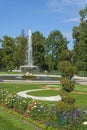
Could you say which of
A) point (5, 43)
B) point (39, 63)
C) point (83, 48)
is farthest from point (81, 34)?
point (5, 43)

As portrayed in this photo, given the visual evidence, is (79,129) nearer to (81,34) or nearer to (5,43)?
(81,34)

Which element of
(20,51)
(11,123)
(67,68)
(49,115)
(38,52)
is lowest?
(11,123)

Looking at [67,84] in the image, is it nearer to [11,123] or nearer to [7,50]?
[11,123]

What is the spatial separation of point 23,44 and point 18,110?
311 ft

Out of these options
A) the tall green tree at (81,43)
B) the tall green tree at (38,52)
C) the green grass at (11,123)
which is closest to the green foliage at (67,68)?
the green grass at (11,123)

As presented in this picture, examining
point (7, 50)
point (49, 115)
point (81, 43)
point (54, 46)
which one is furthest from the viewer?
point (7, 50)

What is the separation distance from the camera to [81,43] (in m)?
80.3

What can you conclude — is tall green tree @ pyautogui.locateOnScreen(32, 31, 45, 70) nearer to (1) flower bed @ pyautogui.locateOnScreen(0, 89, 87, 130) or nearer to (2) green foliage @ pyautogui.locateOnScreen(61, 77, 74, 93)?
(1) flower bed @ pyautogui.locateOnScreen(0, 89, 87, 130)

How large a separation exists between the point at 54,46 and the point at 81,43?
14132mm

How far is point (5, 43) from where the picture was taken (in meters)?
105

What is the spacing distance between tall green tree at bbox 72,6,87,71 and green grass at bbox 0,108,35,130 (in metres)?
62.8

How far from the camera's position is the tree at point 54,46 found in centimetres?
9250

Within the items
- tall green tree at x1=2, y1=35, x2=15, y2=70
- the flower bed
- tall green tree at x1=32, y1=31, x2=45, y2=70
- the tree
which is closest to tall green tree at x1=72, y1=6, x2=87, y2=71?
the tree

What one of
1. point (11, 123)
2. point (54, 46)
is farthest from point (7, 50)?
point (11, 123)
